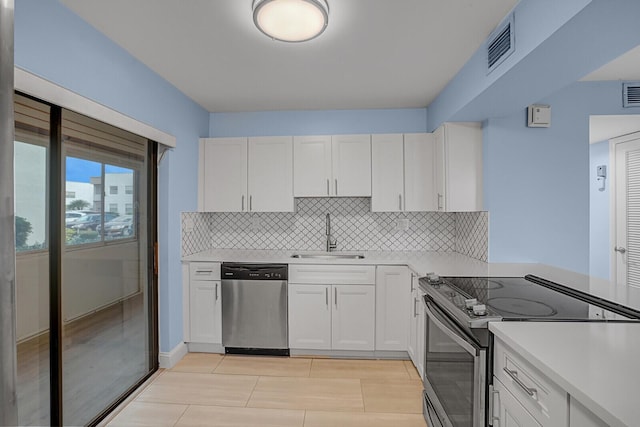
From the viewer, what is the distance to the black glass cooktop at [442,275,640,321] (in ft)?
5.07

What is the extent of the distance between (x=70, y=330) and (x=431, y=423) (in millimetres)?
2196

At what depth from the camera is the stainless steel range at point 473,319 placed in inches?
58.2

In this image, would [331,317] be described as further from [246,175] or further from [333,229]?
[246,175]

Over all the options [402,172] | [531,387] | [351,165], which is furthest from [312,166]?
[531,387]

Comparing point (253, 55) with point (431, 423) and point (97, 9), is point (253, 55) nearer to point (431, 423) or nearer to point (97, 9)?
point (97, 9)

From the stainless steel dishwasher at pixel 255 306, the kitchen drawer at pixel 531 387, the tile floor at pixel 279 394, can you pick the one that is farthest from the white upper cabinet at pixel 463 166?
the kitchen drawer at pixel 531 387

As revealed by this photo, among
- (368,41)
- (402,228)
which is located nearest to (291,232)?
(402,228)

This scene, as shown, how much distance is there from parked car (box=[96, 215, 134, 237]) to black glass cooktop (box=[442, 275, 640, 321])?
2.24 metres

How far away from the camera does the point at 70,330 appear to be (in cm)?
197

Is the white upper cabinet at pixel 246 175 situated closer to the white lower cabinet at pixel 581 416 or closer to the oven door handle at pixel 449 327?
the oven door handle at pixel 449 327

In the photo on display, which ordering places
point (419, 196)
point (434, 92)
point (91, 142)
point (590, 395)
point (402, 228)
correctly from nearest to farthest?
1. point (590, 395)
2. point (91, 142)
3. point (434, 92)
4. point (419, 196)
5. point (402, 228)

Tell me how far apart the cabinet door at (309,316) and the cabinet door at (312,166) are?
3.19 feet

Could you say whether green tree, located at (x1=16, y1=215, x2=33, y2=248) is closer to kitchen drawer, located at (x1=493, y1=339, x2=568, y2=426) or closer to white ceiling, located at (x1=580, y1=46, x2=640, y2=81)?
kitchen drawer, located at (x1=493, y1=339, x2=568, y2=426)

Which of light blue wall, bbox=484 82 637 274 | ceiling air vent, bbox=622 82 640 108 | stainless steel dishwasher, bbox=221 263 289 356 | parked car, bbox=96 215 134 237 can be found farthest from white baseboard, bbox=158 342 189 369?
ceiling air vent, bbox=622 82 640 108
